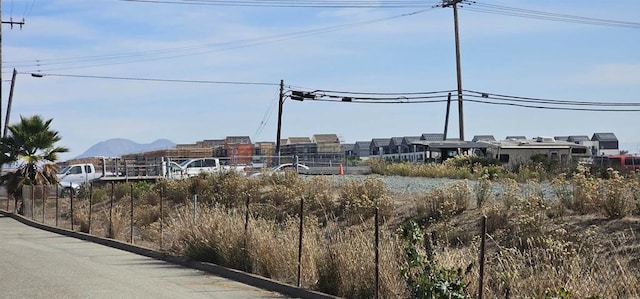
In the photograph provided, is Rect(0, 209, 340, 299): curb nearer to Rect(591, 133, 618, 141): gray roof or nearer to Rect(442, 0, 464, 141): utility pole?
Rect(442, 0, 464, 141): utility pole

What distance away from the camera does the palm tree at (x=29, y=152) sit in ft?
117

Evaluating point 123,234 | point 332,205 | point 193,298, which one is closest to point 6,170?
point 123,234

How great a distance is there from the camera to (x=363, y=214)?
68.5ft

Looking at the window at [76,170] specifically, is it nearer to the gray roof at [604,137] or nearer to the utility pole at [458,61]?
the utility pole at [458,61]

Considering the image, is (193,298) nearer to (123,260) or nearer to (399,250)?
(399,250)

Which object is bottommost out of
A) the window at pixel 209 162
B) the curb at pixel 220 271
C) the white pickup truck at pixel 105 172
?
the curb at pixel 220 271

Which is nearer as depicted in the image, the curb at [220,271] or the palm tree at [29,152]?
the curb at [220,271]

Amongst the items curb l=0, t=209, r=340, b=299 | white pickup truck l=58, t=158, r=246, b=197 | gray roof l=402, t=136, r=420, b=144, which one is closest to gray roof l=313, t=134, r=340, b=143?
gray roof l=402, t=136, r=420, b=144

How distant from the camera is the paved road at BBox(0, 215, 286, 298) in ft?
42.3

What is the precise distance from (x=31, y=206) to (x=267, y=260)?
2222 centimetres

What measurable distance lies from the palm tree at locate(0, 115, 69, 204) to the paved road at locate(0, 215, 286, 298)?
1556 centimetres

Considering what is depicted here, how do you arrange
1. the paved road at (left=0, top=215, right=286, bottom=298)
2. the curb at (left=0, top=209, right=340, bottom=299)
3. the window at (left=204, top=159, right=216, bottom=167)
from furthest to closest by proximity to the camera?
the window at (left=204, top=159, right=216, bottom=167)
the curb at (left=0, top=209, right=340, bottom=299)
the paved road at (left=0, top=215, right=286, bottom=298)

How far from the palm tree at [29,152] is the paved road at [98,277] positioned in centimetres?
1556

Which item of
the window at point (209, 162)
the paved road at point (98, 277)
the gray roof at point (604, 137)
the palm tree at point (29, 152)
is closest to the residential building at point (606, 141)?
the gray roof at point (604, 137)
